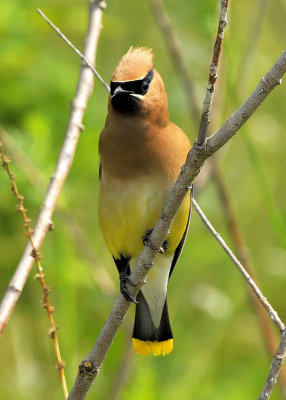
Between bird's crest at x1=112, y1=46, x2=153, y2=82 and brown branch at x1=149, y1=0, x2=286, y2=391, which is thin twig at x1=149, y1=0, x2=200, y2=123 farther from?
bird's crest at x1=112, y1=46, x2=153, y2=82

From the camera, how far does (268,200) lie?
385cm

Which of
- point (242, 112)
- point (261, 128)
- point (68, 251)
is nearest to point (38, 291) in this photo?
point (68, 251)

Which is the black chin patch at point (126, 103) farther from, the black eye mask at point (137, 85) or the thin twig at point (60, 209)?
the thin twig at point (60, 209)

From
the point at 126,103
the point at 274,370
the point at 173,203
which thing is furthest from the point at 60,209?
the point at 274,370

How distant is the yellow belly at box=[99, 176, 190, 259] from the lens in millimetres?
3949

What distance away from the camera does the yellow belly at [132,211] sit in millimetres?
3949

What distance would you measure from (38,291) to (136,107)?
2169 millimetres

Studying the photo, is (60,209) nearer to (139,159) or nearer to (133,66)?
(139,159)

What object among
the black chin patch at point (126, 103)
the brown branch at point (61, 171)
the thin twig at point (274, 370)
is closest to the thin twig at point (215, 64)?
the thin twig at point (274, 370)

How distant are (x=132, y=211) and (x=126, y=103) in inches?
19.4

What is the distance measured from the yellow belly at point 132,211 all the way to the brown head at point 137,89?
1.02 feet

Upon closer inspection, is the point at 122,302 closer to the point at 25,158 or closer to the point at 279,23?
the point at 25,158

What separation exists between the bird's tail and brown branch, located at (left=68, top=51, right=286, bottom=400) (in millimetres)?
1239

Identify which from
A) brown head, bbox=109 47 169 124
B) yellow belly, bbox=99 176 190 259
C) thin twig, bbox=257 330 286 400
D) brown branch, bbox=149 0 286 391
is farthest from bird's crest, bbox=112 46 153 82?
thin twig, bbox=257 330 286 400
